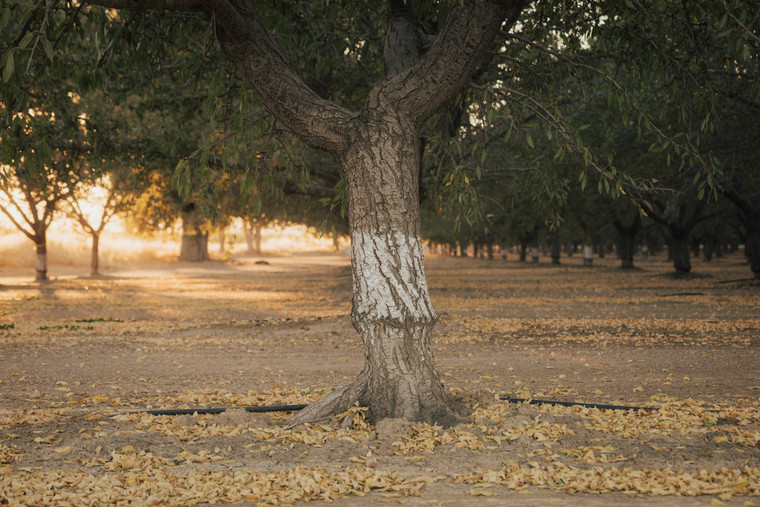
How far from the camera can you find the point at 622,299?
789 inches

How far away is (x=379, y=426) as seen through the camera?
16.9 ft

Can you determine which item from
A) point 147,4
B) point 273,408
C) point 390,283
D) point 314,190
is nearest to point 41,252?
point 314,190

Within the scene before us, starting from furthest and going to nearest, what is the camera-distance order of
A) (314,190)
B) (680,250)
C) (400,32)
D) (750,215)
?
(680,250), (750,215), (314,190), (400,32)

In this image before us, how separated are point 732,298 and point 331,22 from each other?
1443 centimetres

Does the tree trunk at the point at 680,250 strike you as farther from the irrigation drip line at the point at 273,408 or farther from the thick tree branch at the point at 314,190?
the irrigation drip line at the point at 273,408

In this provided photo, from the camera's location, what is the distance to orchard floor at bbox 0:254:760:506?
162 inches

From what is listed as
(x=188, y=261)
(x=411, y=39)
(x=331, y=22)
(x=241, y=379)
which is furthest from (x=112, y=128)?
(x=188, y=261)

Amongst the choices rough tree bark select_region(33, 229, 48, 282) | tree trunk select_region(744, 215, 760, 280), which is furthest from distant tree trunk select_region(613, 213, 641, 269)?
rough tree bark select_region(33, 229, 48, 282)

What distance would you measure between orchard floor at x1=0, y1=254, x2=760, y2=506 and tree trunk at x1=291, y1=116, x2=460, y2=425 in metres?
0.30

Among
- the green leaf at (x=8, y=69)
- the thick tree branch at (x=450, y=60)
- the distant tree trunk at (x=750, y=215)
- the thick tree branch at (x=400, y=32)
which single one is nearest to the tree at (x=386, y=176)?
the thick tree branch at (x=450, y=60)

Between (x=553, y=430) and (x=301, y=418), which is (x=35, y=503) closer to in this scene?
(x=301, y=418)

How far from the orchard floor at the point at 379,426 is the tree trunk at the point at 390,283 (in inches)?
→ 12.0

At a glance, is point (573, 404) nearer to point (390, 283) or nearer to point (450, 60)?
point (390, 283)

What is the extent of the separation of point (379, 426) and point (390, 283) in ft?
3.79
